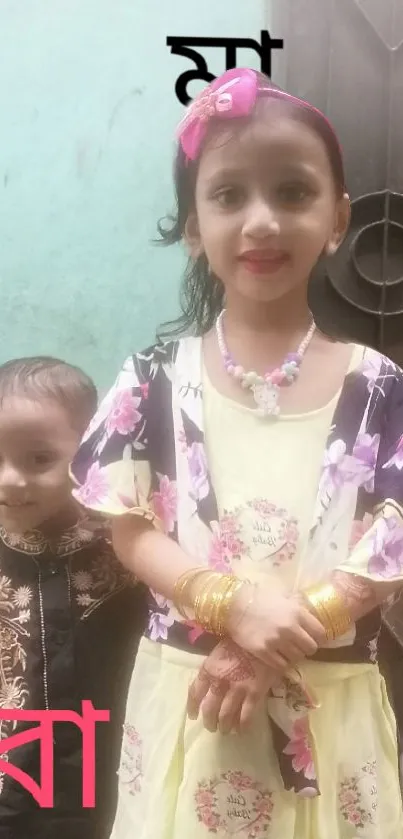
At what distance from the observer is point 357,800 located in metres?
0.68

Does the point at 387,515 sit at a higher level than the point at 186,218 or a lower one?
lower

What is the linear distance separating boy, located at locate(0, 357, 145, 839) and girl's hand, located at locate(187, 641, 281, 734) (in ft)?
0.36

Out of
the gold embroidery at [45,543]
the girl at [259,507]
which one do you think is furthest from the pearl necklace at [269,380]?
the gold embroidery at [45,543]

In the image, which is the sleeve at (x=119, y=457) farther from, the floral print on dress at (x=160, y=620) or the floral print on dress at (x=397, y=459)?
the floral print on dress at (x=397, y=459)

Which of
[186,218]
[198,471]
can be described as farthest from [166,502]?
[186,218]

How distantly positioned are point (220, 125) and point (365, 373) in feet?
0.78

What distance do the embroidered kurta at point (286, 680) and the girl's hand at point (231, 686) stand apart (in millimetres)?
29

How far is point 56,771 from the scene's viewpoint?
2.48ft

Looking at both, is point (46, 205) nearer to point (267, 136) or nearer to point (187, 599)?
point (267, 136)

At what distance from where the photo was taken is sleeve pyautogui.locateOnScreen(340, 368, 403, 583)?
0.65 metres

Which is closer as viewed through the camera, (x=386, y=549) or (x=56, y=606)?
(x=386, y=549)

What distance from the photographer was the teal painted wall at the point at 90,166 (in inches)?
29.6

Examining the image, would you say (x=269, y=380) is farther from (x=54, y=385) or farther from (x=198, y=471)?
(x=54, y=385)

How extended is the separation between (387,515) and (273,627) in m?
0.13
